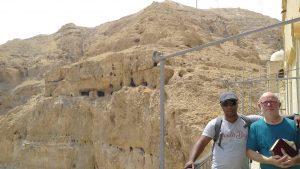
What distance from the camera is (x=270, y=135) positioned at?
13.1 ft

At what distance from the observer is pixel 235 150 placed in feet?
14.2

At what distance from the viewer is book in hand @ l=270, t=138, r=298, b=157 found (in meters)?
3.90

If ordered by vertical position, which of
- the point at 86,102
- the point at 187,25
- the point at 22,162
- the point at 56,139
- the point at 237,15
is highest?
the point at 237,15

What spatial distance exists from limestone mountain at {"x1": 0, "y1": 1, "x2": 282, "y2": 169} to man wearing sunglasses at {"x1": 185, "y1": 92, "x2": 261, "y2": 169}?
1022 cm

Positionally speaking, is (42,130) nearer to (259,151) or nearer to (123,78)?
(123,78)

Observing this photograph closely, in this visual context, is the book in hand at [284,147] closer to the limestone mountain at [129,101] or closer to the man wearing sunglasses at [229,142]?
the man wearing sunglasses at [229,142]

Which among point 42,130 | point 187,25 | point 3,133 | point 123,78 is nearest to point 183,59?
point 123,78

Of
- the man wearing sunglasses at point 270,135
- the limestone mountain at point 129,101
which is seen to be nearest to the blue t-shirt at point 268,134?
the man wearing sunglasses at point 270,135

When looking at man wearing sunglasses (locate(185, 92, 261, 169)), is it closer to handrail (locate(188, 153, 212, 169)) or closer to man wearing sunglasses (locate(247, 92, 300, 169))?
man wearing sunglasses (locate(247, 92, 300, 169))

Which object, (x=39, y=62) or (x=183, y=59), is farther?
(x=39, y=62)

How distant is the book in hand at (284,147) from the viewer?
3902 mm

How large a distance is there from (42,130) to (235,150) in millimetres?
25314

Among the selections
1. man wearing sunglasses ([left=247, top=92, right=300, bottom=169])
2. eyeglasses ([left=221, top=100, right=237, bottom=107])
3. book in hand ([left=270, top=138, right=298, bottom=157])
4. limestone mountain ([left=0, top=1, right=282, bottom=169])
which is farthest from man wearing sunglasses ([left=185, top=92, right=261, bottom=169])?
limestone mountain ([left=0, top=1, right=282, bottom=169])

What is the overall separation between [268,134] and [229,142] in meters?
0.47
